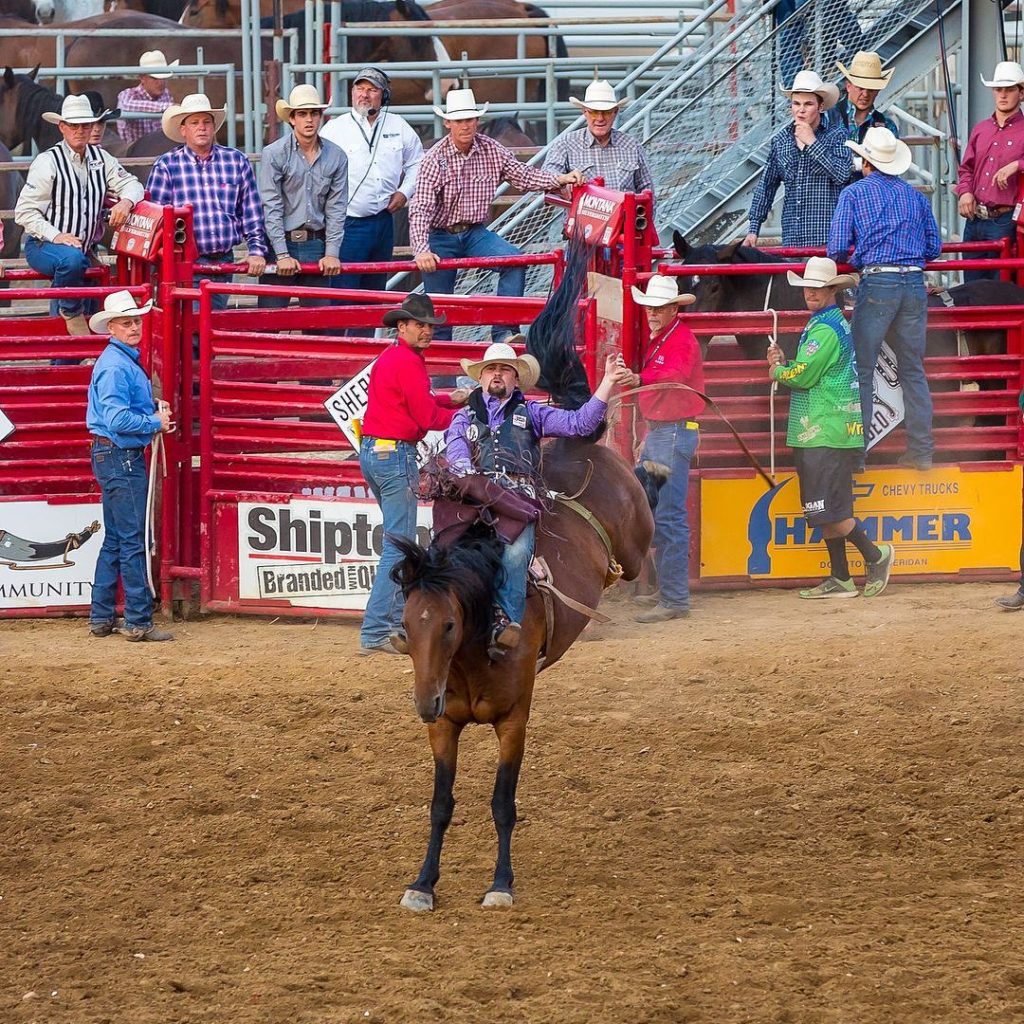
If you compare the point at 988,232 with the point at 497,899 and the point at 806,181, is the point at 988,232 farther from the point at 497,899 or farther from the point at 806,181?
the point at 497,899

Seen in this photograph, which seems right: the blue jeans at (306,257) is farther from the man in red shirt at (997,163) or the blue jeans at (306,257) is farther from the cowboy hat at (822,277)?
the man in red shirt at (997,163)

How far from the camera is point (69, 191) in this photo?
10500 mm

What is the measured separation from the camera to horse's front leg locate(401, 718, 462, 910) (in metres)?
5.80

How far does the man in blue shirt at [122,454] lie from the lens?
9227mm

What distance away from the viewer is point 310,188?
1054 cm

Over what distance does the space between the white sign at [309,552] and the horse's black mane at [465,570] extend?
3.86 meters

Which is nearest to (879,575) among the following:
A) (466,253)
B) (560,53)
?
(466,253)

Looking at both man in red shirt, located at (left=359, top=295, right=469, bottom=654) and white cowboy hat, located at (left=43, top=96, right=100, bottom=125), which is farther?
white cowboy hat, located at (left=43, top=96, right=100, bottom=125)

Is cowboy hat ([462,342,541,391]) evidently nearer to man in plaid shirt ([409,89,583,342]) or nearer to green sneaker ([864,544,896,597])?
man in plaid shirt ([409,89,583,342])

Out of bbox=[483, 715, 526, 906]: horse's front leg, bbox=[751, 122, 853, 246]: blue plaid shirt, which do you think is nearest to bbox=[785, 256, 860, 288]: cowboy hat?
bbox=[751, 122, 853, 246]: blue plaid shirt

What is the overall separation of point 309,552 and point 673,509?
7.22 feet

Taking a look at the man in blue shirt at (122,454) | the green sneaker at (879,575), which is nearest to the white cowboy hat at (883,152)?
the green sneaker at (879,575)

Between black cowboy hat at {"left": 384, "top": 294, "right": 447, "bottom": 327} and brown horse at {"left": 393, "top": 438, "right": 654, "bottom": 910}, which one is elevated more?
black cowboy hat at {"left": 384, "top": 294, "right": 447, "bottom": 327}

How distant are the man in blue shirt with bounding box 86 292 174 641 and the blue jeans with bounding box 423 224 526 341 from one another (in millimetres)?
1841
